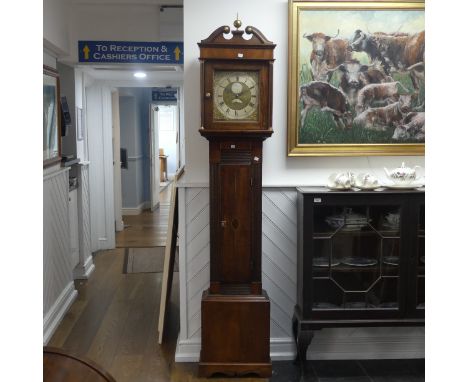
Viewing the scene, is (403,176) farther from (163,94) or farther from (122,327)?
(163,94)

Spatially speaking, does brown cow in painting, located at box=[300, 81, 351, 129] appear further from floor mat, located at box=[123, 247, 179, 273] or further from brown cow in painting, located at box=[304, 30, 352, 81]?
floor mat, located at box=[123, 247, 179, 273]

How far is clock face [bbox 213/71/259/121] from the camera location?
3.09 metres

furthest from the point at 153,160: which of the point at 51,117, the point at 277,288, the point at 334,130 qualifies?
the point at 334,130

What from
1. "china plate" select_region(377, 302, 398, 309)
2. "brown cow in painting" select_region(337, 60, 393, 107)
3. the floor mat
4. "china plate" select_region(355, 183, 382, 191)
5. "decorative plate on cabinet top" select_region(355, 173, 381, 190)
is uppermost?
"brown cow in painting" select_region(337, 60, 393, 107)

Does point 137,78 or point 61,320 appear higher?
point 137,78

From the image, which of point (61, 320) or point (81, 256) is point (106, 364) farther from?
point (81, 256)

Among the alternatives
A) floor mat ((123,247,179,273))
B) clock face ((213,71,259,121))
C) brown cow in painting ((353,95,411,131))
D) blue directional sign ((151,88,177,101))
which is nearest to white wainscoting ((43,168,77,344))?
floor mat ((123,247,179,273))

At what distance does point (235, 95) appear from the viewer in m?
3.09

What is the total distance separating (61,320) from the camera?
14.2ft

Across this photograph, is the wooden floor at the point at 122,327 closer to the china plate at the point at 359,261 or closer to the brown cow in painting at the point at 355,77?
the china plate at the point at 359,261

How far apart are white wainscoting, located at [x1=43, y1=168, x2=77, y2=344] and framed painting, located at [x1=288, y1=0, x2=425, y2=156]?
1.96m
